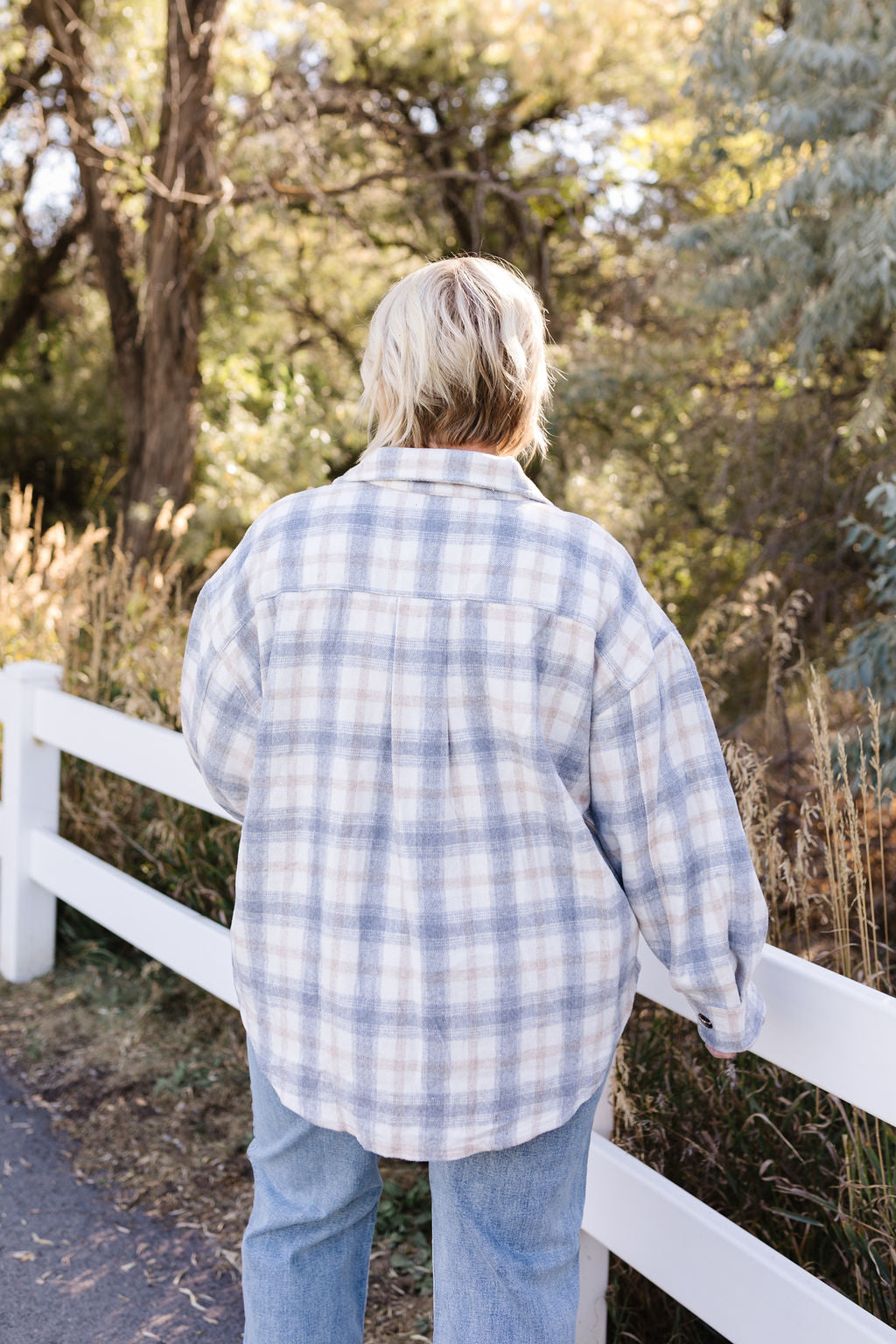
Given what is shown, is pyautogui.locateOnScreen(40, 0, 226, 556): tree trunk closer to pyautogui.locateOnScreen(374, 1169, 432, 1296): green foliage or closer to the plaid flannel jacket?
pyautogui.locateOnScreen(374, 1169, 432, 1296): green foliage

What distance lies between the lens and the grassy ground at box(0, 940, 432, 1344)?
2537mm

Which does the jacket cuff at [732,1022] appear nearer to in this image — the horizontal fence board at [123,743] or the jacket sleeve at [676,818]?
the jacket sleeve at [676,818]

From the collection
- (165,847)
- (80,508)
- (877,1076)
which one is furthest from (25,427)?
(877,1076)

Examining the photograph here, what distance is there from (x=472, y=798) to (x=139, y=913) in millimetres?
2043

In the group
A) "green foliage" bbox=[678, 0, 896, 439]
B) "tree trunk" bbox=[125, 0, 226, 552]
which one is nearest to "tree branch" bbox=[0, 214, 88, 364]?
"tree trunk" bbox=[125, 0, 226, 552]

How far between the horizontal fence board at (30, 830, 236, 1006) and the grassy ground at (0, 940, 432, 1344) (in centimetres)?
33

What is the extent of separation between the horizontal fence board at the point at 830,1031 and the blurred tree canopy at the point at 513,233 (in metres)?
3.99

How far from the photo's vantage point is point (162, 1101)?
3084mm

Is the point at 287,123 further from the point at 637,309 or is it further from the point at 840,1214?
the point at 840,1214

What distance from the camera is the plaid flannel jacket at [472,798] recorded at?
4.40 feet

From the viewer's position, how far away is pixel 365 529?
138 cm

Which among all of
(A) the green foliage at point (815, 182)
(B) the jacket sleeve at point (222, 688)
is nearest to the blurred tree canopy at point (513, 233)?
(A) the green foliage at point (815, 182)

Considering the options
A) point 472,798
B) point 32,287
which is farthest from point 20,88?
point 472,798

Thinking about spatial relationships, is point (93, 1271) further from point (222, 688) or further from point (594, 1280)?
point (222, 688)
